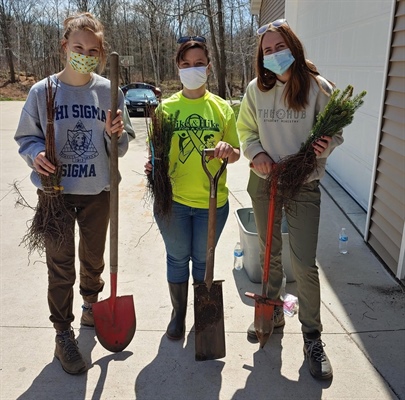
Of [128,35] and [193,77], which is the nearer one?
[193,77]

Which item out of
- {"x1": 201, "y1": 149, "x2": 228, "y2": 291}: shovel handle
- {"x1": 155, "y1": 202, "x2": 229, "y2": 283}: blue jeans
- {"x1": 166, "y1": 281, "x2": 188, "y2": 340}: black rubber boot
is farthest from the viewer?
{"x1": 166, "y1": 281, "x2": 188, "y2": 340}: black rubber boot

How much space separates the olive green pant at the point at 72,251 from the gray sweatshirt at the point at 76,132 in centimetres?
10

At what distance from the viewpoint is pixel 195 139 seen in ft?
8.19

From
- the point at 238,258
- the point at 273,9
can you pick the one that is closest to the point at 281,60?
the point at 238,258

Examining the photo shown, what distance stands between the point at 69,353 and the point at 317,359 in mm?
1421

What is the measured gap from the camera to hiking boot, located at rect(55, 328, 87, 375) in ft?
8.43

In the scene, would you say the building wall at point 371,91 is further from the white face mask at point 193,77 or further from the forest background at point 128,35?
the forest background at point 128,35

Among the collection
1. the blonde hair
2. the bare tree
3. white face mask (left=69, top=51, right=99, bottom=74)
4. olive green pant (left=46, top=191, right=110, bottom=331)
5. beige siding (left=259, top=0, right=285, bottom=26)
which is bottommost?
olive green pant (left=46, top=191, right=110, bottom=331)

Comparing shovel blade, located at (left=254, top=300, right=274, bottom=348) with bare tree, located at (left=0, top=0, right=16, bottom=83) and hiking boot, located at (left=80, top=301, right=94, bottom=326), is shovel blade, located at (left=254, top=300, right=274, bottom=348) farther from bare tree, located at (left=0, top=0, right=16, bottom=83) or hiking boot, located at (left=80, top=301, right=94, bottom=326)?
bare tree, located at (left=0, top=0, right=16, bottom=83)

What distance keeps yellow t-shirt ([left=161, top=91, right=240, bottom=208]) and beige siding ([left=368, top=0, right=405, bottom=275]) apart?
1.67 metres

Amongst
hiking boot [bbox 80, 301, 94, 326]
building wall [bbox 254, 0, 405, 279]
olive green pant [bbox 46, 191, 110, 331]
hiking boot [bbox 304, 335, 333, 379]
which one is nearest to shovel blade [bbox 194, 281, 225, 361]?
hiking boot [bbox 304, 335, 333, 379]

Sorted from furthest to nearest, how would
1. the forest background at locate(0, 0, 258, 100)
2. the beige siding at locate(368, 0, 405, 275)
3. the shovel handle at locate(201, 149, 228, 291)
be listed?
the forest background at locate(0, 0, 258, 100), the beige siding at locate(368, 0, 405, 275), the shovel handle at locate(201, 149, 228, 291)

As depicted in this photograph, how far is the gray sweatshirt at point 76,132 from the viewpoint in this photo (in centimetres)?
237

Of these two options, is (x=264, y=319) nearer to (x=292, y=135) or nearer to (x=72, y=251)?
(x=292, y=135)
